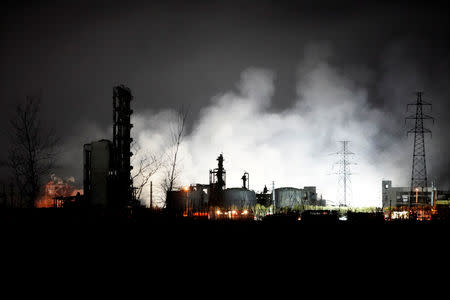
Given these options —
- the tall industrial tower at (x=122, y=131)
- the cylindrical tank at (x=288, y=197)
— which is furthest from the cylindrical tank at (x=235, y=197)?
the tall industrial tower at (x=122, y=131)

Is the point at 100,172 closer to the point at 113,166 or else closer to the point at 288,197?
the point at 113,166

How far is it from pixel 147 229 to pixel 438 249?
10.9 m

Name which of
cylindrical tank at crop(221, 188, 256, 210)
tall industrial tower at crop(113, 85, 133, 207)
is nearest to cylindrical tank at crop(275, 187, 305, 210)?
cylindrical tank at crop(221, 188, 256, 210)

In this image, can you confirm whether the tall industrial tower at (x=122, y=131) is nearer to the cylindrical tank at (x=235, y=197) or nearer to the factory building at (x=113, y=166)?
the factory building at (x=113, y=166)

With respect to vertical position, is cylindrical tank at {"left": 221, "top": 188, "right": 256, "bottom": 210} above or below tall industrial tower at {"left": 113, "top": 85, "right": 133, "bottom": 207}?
below

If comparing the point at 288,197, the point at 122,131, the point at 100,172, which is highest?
the point at 122,131

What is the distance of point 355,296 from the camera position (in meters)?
7.77

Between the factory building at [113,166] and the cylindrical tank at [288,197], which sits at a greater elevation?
the factory building at [113,166]

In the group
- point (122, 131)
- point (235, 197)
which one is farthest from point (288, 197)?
point (122, 131)

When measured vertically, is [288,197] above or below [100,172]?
below

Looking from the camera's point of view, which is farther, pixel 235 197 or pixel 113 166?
pixel 235 197

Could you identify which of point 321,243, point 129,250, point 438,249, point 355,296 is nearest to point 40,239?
point 129,250

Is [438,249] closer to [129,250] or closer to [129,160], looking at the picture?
[129,250]

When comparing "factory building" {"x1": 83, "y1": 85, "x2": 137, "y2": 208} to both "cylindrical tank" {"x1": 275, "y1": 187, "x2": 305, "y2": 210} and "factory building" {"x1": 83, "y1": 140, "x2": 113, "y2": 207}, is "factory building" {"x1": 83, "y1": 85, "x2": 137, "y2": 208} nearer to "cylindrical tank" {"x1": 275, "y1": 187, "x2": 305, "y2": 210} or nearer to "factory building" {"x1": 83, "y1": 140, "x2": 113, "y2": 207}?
"factory building" {"x1": 83, "y1": 140, "x2": 113, "y2": 207}
